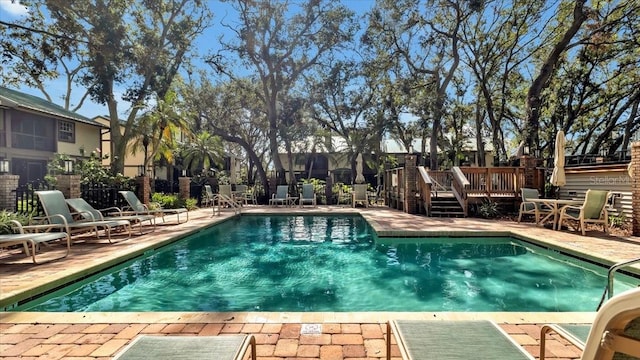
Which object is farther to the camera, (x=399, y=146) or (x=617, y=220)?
(x=399, y=146)

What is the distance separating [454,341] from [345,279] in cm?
348

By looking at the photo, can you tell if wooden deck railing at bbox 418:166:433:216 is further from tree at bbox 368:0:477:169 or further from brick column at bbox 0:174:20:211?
brick column at bbox 0:174:20:211

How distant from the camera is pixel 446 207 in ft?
38.7

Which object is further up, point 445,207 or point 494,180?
point 494,180

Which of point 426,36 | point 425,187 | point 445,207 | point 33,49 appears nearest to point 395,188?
point 425,187

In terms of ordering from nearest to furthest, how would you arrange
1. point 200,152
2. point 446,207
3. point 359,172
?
point 446,207, point 359,172, point 200,152

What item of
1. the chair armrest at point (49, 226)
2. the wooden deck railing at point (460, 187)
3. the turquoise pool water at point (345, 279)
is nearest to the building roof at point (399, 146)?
the wooden deck railing at point (460, 187)

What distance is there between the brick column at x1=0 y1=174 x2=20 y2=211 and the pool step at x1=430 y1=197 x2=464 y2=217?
11122 millimetres

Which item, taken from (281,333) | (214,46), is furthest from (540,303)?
(214,46)

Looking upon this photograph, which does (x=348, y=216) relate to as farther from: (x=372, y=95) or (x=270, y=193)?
(x=372, y=95)

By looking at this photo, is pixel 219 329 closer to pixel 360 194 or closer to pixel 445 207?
pixel 445 207

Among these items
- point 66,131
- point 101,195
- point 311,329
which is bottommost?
point 311,329

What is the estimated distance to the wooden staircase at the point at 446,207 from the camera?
1160 centimetres

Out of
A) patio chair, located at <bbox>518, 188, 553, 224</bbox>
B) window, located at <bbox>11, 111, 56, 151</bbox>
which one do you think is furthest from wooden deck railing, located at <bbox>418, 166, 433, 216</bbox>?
window, located at <bbox>11, 111, 56, 151</bbox>
